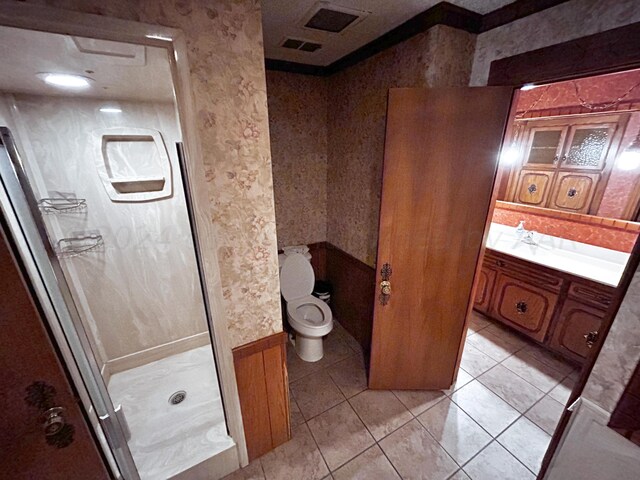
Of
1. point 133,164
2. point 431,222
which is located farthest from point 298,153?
point 431,222

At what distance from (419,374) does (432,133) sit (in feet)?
5.41

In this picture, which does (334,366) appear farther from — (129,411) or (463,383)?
(129,411)

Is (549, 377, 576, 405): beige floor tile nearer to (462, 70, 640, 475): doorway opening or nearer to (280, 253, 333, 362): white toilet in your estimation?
(462, 70, 640, 475): doorway opening

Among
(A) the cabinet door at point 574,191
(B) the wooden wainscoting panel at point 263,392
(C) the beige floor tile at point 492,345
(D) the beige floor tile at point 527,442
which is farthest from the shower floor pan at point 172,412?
(A) the cabinet door at point 574,191

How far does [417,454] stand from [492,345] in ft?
4.48

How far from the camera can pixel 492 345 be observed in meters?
2.37

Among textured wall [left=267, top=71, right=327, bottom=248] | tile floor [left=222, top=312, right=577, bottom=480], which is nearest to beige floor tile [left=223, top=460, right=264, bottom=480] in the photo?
tile floor [left=222, top=312, right=577, bottom=480]

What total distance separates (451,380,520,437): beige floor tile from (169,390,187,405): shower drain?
1.97 m

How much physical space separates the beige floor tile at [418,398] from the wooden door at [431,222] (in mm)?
60

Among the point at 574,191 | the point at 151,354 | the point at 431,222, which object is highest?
Result: the point at 574,191

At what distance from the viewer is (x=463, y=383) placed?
1.99 m

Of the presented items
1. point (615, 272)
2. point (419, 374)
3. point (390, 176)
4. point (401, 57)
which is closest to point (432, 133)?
point (390, 176)

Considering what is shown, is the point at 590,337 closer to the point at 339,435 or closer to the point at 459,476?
the point at 459,476

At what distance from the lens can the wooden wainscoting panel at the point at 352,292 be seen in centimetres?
221
